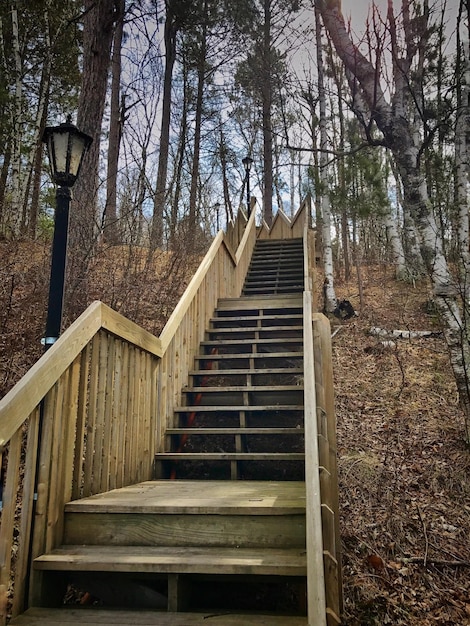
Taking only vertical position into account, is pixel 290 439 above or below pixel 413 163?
below

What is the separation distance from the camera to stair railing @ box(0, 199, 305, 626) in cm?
213

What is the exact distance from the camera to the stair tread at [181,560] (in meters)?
2.15

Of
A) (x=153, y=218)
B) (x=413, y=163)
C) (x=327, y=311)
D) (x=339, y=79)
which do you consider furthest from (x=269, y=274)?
(x=339, y=79)

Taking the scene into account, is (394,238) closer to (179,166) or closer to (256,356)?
(179,166)

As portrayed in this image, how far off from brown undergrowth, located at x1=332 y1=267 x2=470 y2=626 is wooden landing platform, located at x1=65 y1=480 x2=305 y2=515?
33.6 inches

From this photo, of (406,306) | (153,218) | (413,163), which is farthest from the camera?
(406,306)

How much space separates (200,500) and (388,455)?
8.66ft

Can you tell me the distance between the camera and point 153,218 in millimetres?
8523

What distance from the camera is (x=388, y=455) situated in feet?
14.8

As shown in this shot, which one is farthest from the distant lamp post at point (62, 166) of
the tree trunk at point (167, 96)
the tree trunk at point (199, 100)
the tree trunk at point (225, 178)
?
the tree trunk at point (225, 178)

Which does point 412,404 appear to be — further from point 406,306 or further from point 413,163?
point 406,306

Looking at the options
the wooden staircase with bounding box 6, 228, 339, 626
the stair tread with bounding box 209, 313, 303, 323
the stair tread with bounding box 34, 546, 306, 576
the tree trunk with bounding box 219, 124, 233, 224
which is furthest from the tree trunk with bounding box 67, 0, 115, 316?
the tree trunk with bounding box 219, 124, 233, 224

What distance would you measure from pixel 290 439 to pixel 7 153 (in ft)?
34.5

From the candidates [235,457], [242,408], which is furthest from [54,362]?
[242,408]
